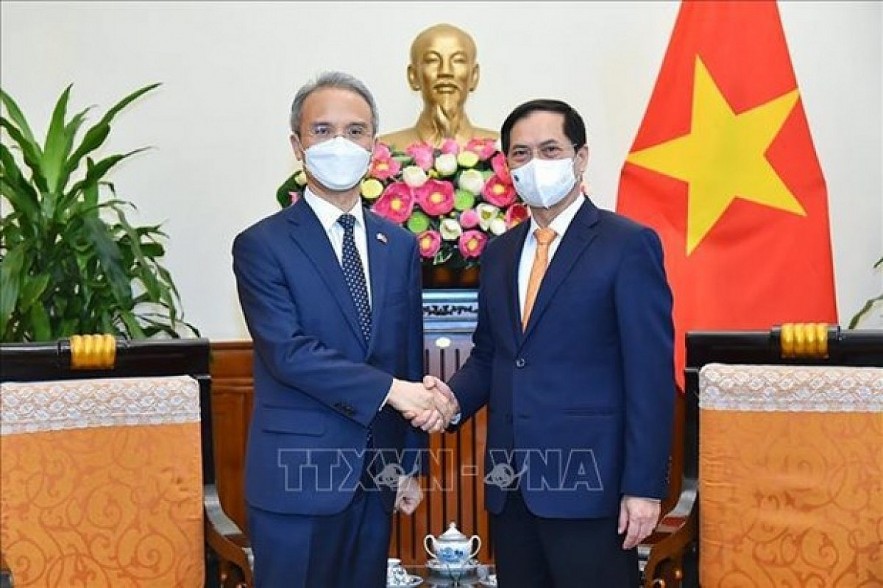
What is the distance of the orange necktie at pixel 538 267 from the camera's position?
2309mm

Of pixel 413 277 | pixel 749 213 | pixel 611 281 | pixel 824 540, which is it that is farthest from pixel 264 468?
pixel 749 213

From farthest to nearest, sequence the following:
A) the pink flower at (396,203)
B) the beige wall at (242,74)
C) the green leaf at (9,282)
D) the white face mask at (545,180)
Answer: the beige wall at (242,74)
the green leaf at (9,282)
the pink flower at (396,203)
the white face mask at (545,180)

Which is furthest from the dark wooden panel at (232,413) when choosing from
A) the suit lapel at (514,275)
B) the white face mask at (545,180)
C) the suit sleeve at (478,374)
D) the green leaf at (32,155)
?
the white face mask at (545,180)

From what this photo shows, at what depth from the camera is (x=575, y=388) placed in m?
2.24

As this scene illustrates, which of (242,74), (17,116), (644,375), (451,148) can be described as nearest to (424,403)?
(644,375)

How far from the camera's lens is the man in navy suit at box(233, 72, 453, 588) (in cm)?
220

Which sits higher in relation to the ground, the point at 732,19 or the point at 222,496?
the point at 732,19

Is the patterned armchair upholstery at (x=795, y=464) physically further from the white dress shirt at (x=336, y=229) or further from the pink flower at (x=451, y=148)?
the pink flower at (x=451, y=148)

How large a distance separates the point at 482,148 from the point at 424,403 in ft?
2.90

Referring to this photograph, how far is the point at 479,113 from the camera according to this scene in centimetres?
426

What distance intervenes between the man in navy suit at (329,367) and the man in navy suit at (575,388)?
0.64 ft

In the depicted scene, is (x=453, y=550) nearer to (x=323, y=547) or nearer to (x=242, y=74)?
(x=323, y=547)

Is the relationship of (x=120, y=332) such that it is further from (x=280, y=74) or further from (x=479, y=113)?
(x=479, y=113)

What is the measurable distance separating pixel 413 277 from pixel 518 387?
0.32 metres
